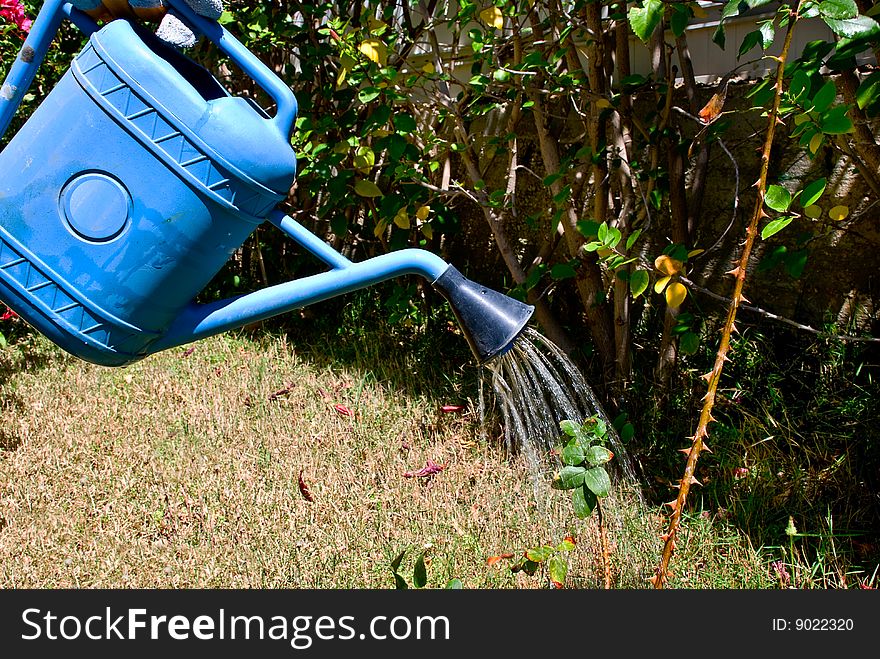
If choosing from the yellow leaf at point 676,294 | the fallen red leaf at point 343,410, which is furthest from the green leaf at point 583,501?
the fallen red leaf at point 343,410

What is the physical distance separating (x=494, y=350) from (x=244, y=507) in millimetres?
1436

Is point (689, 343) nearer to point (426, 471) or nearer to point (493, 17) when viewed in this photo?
point (426, 471)

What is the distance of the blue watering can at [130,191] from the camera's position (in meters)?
1.12

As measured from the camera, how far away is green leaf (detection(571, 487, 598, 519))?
5.21 ft

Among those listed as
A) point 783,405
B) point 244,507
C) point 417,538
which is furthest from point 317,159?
point 783,405

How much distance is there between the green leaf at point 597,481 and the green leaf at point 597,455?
16mm

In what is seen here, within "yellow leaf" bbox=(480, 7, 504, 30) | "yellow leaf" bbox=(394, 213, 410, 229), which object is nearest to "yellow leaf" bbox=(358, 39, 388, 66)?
"yellow leaf" bbox=(480, 7, 504, 30)

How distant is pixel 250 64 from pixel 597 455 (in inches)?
34.4

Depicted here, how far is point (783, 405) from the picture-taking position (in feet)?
8.08

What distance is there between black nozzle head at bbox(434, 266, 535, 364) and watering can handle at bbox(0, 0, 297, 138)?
32cm

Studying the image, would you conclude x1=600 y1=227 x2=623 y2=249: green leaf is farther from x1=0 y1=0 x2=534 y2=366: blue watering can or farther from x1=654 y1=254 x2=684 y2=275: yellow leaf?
x1=0 y1=0 x2=534 y2=366: blue watering can

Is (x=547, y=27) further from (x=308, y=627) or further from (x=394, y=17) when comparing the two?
(x=308, y=627)

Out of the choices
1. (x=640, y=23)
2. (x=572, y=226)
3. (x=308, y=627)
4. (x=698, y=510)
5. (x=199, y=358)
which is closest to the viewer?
(x=640, y=23)

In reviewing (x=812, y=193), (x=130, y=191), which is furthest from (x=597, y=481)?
(x=130, y=191)
